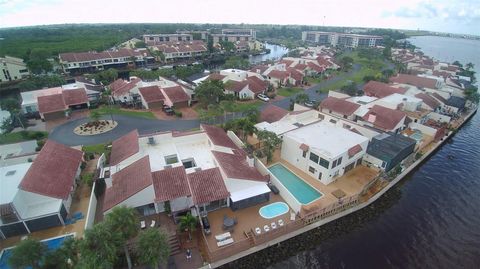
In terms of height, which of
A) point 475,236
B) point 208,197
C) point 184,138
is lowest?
point 475,236

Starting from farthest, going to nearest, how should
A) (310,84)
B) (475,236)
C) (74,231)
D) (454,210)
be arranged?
(310,84) < (454,210) < (475,236) < (74,231)

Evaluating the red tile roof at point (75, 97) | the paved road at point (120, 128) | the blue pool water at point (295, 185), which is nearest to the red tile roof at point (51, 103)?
the red tile roof at point (75, 97)

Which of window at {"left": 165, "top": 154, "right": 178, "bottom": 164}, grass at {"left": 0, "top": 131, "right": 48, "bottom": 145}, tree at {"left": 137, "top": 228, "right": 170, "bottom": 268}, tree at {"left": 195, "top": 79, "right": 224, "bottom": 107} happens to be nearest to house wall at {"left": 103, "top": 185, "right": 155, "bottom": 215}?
window at {"left": 165, "top": 154, "right": 178, "bottom": 164}

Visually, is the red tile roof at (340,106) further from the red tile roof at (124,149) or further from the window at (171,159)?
the red tile roof at (124,149)

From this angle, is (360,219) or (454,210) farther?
(454,210)

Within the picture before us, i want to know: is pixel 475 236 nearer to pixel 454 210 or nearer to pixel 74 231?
pixel 454 210

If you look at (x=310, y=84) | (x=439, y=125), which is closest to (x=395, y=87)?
(x=439, y=125)

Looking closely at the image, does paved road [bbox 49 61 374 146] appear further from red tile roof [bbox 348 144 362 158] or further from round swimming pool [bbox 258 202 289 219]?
red tile roof [bbox 348 144 362 158]
